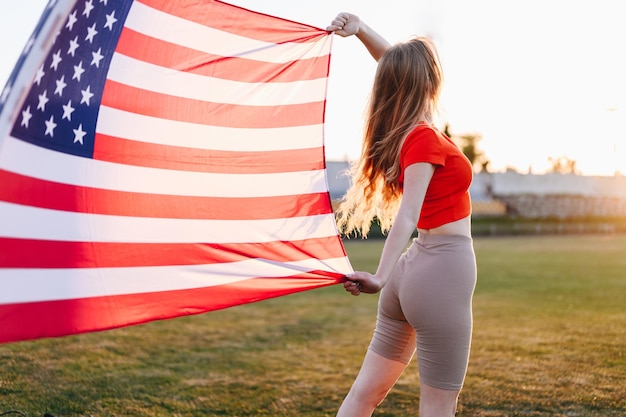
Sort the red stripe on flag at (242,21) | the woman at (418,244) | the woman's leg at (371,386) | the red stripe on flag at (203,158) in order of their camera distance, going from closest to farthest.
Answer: the woman at (418,244) → the woman's leg at (371,386) → the red stripe on flag at (203,158) → the red stripe on flag at (242,21)

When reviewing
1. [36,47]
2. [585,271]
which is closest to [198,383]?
[36,47]

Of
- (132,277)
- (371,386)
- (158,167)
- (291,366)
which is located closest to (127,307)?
(132,277)

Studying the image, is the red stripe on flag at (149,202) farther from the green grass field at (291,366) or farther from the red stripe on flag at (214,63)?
the green grass field at (291,366)

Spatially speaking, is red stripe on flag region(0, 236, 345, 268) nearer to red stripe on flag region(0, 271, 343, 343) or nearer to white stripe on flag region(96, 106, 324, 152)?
red stripe on flag region(0, 271, 343, 343)

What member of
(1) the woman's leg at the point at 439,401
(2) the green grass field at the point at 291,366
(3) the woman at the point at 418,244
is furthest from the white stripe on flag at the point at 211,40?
(2) the green grass field at the point at 291,366

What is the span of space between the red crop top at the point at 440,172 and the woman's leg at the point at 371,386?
62 cm

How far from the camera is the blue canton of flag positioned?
8.29ft

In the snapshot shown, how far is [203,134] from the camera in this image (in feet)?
10.7

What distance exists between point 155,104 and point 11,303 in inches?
42.9

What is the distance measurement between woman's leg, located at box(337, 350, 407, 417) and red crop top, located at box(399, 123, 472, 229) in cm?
62

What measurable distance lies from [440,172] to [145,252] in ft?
4.30

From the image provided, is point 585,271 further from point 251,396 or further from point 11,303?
point 11,303

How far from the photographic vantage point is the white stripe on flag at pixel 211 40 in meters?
3.02

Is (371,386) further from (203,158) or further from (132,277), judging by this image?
(203,158)
